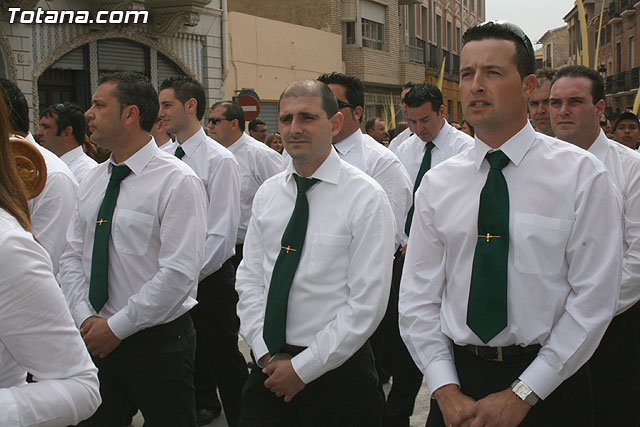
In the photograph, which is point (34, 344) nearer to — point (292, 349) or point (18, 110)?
point (292, 349)

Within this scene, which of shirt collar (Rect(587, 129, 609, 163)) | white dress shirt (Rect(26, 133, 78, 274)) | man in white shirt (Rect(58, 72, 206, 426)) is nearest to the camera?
man in white shirt (Rect(58, 72, 206, 426))

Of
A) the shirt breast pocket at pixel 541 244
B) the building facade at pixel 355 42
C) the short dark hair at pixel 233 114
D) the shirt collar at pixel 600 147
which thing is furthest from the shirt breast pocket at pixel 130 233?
the building facade at pixel 355 42

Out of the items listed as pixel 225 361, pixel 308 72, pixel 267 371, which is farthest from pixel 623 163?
pixel 308 72

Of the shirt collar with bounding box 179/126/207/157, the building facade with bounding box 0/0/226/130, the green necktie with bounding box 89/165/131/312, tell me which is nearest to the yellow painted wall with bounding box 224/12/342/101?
the building facade with bounding box 0/0/226/130

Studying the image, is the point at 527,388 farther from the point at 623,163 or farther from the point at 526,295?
the point at 623,163

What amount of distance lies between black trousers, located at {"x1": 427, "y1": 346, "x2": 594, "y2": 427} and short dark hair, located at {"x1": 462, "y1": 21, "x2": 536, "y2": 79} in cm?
107

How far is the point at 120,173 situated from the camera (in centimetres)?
385

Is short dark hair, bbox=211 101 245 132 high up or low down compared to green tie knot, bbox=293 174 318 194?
up

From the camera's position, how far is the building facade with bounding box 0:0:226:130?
44.3 ft

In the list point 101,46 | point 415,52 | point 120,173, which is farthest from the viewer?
point 415,52

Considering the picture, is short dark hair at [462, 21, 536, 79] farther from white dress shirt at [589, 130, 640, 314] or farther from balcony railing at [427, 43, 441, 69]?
balcony railing at [427, 43, 441, 69]

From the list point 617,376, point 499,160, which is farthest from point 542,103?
point 499,160

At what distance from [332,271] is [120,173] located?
1326 millimetres

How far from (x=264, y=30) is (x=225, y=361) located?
18.1 meters
